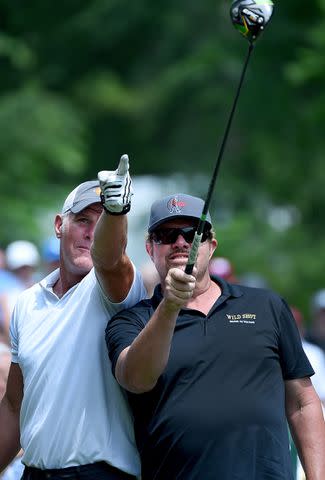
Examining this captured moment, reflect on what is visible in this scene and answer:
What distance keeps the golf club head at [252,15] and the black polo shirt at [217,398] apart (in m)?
1.16

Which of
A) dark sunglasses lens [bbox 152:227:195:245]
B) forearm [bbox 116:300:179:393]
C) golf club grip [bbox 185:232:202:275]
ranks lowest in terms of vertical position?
forearm [bbox 116:300:179:393]

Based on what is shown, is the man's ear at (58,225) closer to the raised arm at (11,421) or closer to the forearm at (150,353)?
the raised arm at (11,421)

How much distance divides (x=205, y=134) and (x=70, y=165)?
20.2 feet

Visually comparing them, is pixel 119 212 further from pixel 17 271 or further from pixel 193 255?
pixel 17 271

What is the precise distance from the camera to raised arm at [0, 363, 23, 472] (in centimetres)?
596

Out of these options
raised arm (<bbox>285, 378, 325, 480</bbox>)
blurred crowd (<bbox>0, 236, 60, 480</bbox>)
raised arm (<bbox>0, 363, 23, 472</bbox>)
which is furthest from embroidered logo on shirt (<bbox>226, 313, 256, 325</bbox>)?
blurred crowd (<bbox>0, 236, 60, 480</bbox>)

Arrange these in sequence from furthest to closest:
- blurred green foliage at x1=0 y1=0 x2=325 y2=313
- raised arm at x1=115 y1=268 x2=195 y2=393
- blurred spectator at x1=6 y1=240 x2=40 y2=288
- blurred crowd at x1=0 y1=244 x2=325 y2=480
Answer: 1. blurred green foliage at x1=0 y1=0 x2=325 y2=313
2. blurred spectator at x1=6 y1=240 x2=40 y2=288
3. blurred crowd at x1=0 y1=244 x2=325 y2=480
4. raised arm at x1=115 y1=268 x2=195 y2=393

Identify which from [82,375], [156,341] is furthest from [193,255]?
[82,375]

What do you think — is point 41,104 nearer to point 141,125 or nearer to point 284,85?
point 284,85

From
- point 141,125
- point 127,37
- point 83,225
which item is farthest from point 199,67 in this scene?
point 83,225

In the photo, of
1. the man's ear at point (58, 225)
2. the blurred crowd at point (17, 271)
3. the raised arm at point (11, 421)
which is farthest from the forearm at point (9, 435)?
the blurred crowd at point (17, 271)

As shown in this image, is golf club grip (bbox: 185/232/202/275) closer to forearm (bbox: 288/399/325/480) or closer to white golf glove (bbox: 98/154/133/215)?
white golf glove (bbox: 98/154/133/215)

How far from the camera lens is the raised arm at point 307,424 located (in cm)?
524

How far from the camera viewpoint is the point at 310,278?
19.2 metres
